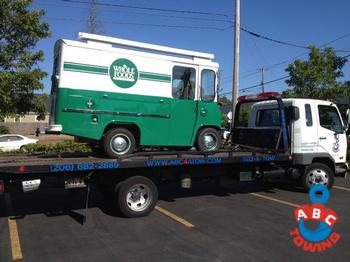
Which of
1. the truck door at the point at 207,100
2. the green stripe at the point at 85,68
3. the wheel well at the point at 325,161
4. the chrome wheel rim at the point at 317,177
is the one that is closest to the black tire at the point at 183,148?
the truck door at the point at 207,100

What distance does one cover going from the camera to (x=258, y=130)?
11.1m

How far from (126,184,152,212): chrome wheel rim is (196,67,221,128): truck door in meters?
2.22

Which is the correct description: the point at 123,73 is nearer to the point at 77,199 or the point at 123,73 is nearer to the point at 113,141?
the point at 113,141

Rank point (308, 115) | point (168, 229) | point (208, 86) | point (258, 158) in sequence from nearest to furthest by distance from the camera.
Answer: point (168, 229), point (208, 86), point (258, 158), point (308, 115)

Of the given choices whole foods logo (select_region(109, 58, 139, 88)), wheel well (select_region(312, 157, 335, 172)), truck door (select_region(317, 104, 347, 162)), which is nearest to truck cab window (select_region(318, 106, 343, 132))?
truck door (select_region(317, 104, 347, 162))

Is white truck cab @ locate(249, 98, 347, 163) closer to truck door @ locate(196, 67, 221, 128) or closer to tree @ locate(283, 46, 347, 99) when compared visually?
truck door @ locate(196, 67, 221, 128)

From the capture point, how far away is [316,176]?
10.8 meters

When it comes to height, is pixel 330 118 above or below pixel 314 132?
above

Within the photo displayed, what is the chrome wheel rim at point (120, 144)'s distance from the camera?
853 cm

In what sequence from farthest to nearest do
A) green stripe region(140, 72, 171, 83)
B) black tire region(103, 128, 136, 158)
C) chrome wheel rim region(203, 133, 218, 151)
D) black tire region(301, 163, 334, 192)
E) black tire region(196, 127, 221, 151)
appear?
1. black tire region(301, 163, 334, 192)
2. chrome wheel rim region(203, 133, 218, 151)
3. black tire region(196, 127, 221, 151)
4. green stripe region(140, 72, 171, 83)
5. black tire region(103, 128, 136, 158)

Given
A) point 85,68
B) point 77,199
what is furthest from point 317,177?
point 85,68

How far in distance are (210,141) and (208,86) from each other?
1.27 metres

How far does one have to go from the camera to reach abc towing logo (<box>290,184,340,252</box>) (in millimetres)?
6552

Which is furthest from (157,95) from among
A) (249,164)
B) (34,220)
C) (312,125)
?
(312,125)
